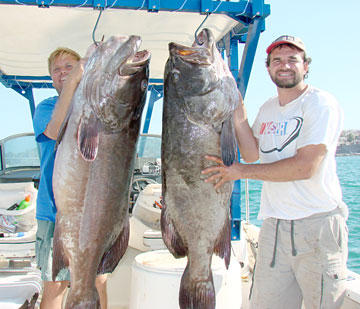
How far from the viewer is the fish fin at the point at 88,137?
197 cm

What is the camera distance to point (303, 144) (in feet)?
8.11

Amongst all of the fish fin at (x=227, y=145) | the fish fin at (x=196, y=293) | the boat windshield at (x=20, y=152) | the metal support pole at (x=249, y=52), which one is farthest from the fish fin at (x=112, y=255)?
the boat windshield at (x=20, y=152)

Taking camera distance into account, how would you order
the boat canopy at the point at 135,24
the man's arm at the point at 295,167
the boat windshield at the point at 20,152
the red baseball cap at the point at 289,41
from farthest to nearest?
the boat windshield at the point at 20,152 < the boat canopy at the point at 135,24 < the red baseball cap at the point at 289,41 < the man's arm at the point at 295,167

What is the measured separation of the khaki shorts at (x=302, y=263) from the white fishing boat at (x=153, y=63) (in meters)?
0.36

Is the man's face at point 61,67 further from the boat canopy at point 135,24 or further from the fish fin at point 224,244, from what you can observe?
the fish fin at point 224,244

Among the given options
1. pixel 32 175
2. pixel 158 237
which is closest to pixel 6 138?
pixel 32 175

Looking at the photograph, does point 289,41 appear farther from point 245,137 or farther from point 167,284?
point 167,284

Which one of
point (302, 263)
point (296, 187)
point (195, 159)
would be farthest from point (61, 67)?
point (302, 263)

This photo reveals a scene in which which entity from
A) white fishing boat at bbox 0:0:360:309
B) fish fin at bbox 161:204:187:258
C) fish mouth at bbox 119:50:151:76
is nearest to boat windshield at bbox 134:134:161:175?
white fishing boat at bbox 0:0:360:309

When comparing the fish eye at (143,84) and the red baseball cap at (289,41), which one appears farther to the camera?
the red baseball cap at (289,41)

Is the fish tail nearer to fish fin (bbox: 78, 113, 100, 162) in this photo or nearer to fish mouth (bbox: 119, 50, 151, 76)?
fish fin (bbox: 78, 113, 100, 162)

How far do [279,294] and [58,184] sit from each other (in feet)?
5.66

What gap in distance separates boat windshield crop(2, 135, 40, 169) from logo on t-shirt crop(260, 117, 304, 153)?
4.52 meters

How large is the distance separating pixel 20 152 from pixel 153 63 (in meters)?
2.60
